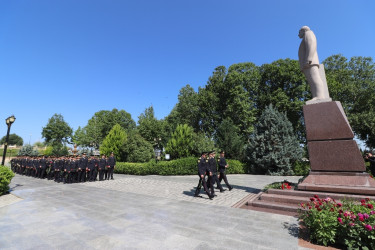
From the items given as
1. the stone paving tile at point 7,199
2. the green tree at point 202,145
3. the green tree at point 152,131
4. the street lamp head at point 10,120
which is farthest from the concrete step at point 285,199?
the green tree at point 152,131

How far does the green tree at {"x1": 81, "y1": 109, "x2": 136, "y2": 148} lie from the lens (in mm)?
44375

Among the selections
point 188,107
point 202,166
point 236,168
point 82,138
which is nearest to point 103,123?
point 82,138

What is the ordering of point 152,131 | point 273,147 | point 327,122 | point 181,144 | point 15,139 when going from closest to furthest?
point 327,122
point 273,147
point 181,144
point 152,131
point 15,139

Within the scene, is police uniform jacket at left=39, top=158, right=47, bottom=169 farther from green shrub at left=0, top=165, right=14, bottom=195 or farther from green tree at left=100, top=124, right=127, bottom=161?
green tree at left=100, top=124, right=127, bottom=161

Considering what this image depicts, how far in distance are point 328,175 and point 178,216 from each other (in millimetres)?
5424

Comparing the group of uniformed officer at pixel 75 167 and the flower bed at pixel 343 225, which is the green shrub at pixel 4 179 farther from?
the flower bed at pixel 343 225

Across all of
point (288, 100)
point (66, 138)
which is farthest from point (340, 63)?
point (66, 138)

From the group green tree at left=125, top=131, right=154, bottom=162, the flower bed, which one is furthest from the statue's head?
green tree at left=125, top=131, right=154, bottom=162

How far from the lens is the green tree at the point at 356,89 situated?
80.3 feet

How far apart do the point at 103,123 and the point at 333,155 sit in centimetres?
4741

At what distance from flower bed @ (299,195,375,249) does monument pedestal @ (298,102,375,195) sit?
8.85 feet

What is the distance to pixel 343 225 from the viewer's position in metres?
3.80

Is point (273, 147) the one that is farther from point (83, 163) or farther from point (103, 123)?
point (103, 123)

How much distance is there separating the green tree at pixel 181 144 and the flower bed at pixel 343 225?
17.7 metres
